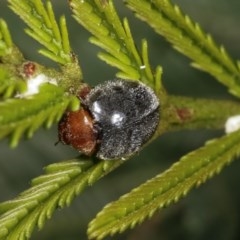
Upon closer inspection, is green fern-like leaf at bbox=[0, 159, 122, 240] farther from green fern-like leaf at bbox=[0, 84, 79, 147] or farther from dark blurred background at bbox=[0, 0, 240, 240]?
dark blurred background at bbox=[0, 0, 240, 240]

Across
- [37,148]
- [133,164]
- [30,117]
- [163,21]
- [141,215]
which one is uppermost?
[30,117]

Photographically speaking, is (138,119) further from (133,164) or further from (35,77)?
(133,164)

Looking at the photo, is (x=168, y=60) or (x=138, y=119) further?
(x=168, y=60)

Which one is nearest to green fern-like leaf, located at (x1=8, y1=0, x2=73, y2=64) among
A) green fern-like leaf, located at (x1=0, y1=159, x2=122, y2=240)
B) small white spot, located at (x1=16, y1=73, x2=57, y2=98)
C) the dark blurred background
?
small white spot, located at (x1=16, y1=73, x2=57, y2=98)

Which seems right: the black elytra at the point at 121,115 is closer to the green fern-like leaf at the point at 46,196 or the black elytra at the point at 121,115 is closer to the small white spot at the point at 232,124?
the green fern-like leaf at the point at 46,196

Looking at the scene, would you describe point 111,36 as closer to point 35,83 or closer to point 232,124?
point 35,83

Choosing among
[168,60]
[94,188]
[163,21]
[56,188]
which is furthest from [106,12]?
[168,60]

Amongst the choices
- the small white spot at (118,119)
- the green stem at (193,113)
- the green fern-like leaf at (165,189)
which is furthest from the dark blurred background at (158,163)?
the small white spot at (118,119)
